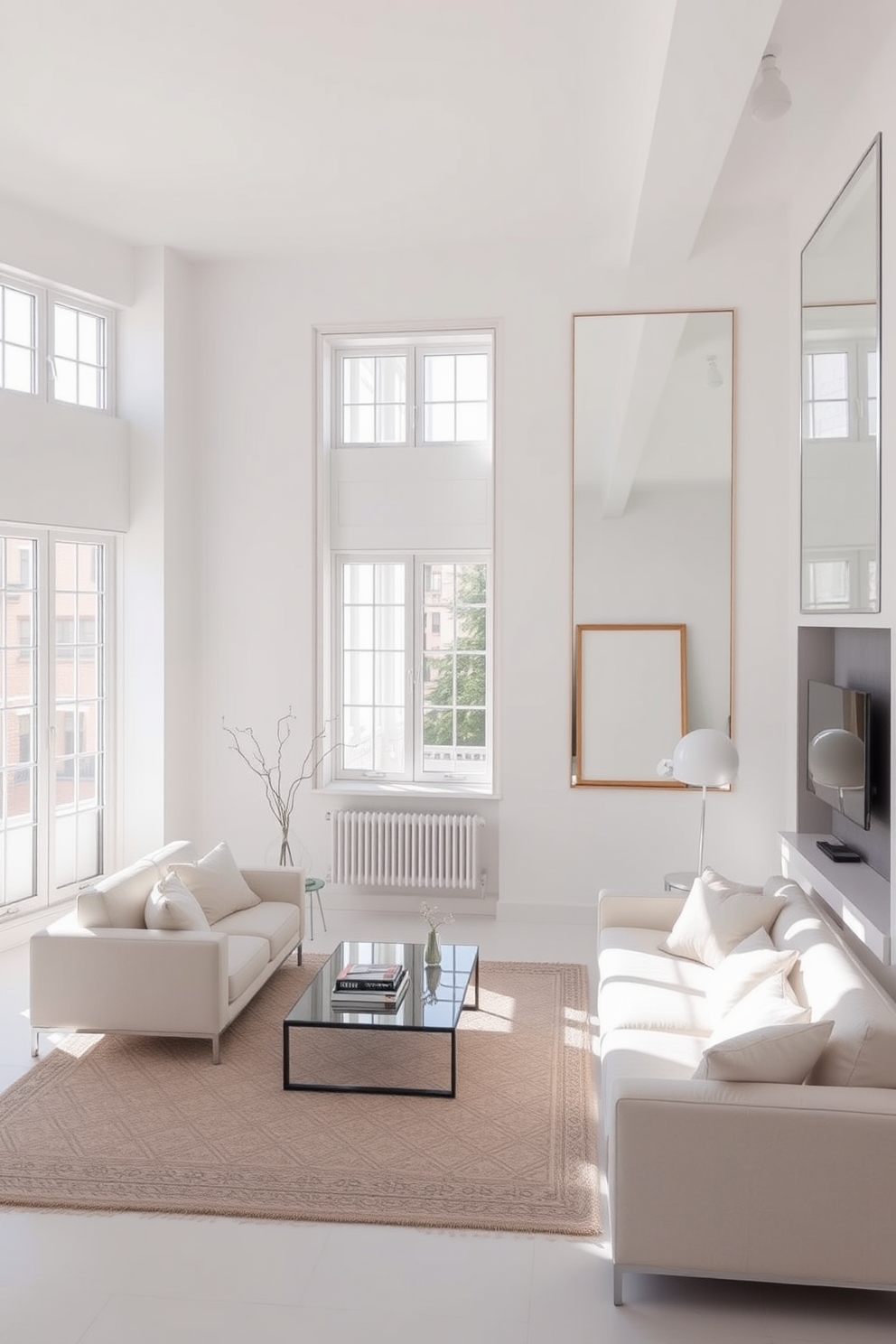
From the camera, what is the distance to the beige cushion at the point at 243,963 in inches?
192

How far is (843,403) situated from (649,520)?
188cm

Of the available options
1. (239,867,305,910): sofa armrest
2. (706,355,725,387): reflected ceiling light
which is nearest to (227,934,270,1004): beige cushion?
(239,867,305,910): sofa armrest

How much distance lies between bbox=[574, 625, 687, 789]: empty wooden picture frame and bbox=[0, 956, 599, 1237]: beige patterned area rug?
2048 millimetres

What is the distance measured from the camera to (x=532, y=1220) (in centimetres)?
355

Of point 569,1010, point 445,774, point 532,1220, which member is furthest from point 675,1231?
point 445,774

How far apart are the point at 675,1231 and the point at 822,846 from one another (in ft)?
9.19

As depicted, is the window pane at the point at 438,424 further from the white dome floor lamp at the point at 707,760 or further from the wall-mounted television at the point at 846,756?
the wall-mounted television at the point at 846,756

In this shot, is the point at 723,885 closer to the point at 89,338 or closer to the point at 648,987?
the point at 648,987

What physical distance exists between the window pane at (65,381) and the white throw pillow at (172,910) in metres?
3.37

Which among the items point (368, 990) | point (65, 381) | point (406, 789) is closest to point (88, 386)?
point (65, 381)

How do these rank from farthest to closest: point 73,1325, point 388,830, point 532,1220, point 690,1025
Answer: point 388,830 → point 690,1025 → point 532,1220 → point 73,1325

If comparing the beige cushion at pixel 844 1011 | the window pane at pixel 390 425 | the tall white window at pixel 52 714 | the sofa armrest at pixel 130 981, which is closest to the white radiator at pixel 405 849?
the tall white window at pixel 52 714

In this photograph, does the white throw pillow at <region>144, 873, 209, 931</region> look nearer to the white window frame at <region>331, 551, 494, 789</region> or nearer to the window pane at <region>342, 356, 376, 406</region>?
the white window frame at <region>331, 551, 494, 789</region>

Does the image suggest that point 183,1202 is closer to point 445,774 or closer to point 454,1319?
point 454,1319
